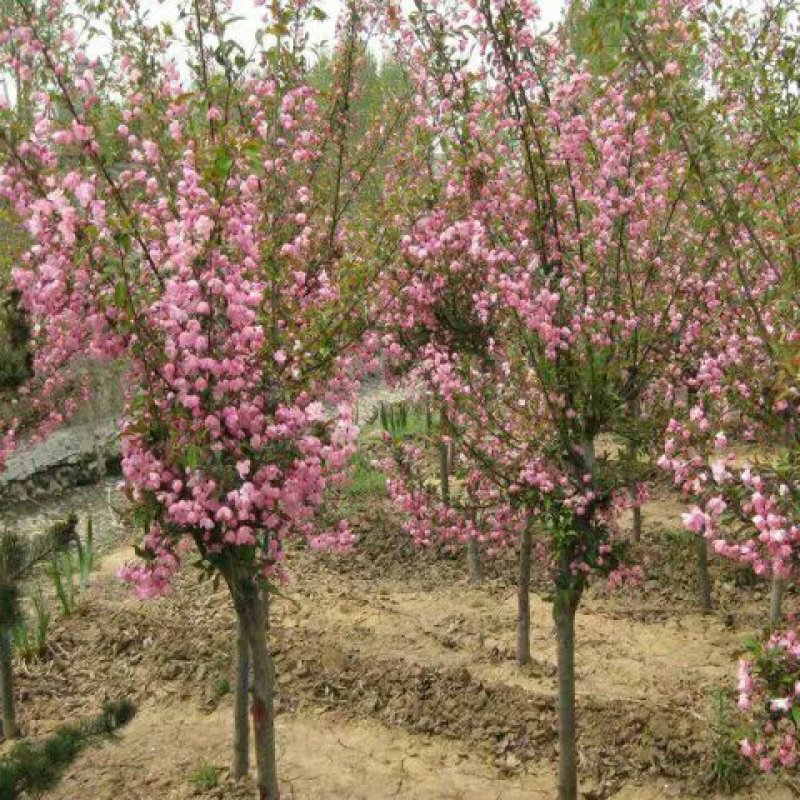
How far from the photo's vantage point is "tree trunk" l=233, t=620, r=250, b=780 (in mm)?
5141

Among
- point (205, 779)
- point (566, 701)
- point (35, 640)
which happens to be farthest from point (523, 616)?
point (35, 640)

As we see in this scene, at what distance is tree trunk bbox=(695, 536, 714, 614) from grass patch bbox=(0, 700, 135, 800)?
5.20m

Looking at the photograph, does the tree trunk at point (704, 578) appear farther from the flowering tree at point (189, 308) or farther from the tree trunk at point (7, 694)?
the tree trunk at point (7, 694)

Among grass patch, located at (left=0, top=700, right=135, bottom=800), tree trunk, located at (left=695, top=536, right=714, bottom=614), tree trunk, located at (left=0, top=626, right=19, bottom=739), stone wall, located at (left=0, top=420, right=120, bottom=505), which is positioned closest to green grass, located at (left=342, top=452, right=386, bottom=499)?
stone wall, located at (left=0, top=420, right=120, bottom=505)

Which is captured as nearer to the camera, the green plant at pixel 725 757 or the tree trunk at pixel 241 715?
the green plant at pixel 725 757

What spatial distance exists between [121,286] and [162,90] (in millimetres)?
1592

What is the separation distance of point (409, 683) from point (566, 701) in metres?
1.64

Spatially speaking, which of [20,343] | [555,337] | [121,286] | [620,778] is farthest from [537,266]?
[20,343]

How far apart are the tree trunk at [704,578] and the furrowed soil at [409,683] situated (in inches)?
4.9

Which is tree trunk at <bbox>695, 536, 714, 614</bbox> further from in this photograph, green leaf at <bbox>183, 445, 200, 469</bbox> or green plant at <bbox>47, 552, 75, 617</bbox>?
green plant at <bbox>47, 552, 75, 617</bbox>

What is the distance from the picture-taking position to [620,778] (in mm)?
5000

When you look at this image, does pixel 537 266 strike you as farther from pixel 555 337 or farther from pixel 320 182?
pixel 320 182

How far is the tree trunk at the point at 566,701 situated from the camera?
4.67 m

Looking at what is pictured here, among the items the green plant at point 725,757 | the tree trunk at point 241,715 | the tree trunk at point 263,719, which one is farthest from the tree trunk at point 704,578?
the tree trunk at point 263,719
